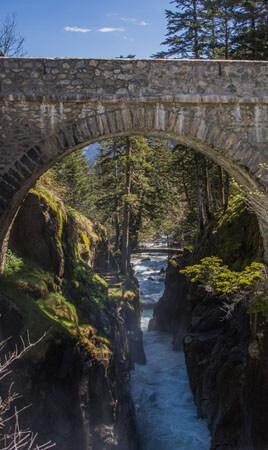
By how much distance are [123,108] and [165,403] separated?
419 inches

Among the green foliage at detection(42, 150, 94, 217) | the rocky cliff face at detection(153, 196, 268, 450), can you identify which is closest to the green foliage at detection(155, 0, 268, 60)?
the rocky cliff face at detection(153, 196, 268, 450)

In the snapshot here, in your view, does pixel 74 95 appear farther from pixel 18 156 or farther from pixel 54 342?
pixel 54 342

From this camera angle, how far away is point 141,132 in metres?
9.30

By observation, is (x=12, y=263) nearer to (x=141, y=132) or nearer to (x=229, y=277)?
(x=141, y=132)

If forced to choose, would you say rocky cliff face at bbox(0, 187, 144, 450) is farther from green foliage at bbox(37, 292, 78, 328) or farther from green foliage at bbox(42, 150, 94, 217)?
green foliage at bbox(42, 150, 94, 217)

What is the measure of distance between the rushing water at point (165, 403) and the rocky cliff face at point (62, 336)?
2.76 feet

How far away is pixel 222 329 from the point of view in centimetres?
1266

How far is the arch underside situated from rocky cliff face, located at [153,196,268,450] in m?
3.22

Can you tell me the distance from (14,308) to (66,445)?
325 cm

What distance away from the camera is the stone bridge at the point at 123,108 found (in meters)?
8.67

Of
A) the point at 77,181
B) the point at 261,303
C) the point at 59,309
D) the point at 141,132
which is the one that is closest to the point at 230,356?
Result: the point at 261,303

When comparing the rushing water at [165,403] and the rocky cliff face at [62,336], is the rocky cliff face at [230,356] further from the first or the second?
the rocky cliff face at [62,336]

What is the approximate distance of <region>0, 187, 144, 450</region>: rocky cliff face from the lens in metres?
9.02

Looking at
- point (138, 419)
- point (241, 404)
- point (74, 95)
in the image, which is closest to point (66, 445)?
point (241, 404)
